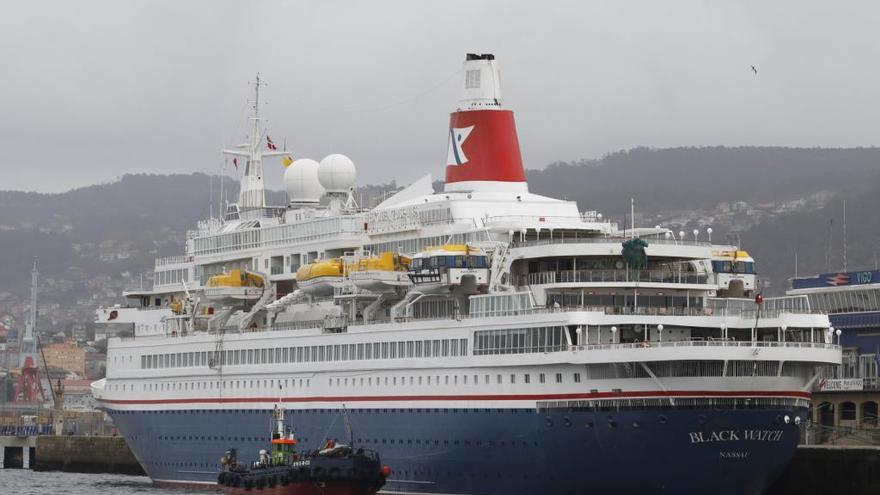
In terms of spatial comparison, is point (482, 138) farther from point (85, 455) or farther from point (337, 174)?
point (85, 455)

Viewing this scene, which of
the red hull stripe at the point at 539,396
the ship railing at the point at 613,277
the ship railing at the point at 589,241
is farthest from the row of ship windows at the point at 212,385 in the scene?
the ship railing at the point at 613,277

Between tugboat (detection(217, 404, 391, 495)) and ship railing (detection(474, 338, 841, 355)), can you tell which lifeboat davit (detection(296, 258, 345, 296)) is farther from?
ship railing (detection(474, 338, 841, 355))

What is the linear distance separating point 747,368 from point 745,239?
139264mm

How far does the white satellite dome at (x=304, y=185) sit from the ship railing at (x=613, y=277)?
1704 centimetres

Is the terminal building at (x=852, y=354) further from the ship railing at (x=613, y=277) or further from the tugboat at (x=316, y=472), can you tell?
the tugboat at (x=316, y=472)

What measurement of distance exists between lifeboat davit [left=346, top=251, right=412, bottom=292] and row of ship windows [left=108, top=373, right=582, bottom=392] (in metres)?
3.09

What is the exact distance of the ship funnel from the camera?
2513 inches

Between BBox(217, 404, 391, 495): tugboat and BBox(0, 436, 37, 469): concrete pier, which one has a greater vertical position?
BBox(217, 404, 391, 495): tugboat

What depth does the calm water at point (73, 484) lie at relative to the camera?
7078 cm

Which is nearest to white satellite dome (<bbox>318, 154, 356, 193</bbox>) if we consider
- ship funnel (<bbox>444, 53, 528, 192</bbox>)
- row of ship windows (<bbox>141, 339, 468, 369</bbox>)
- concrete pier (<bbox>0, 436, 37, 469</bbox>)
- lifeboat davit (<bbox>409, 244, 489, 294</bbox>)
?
ship funnel (<bbox>444, 53, 528, 192</bbox>)

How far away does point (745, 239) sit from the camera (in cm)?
18925

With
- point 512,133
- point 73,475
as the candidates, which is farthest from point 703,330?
point 73,475

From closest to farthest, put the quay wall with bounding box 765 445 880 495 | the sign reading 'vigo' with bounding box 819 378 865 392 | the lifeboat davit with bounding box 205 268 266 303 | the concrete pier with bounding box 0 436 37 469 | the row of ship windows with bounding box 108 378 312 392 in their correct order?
1. the quay wall with bounding box 765 445 880 495
2. the row of ship windows with bounding box 108 378 312 392
3. the lifeboat davit with bounding box 205 268 266 303
4. the sign reading 'vigo' with bounding box 819 378 865 392
5. the concrete pier with bounding box 0 436 37 469

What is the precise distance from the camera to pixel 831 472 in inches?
2242
